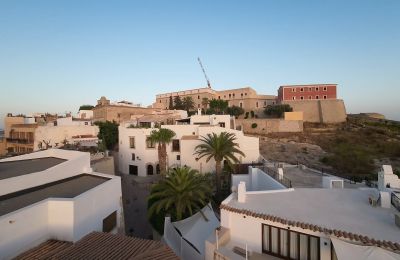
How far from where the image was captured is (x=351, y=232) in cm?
642

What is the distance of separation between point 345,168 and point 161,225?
21.7 m

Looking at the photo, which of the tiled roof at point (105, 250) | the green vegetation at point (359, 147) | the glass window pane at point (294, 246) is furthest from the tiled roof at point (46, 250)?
the green vegetation at point (359, 147)

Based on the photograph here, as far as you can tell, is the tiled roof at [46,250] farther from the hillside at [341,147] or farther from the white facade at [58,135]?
the hillside at [341,147]

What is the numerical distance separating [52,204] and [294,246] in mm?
8225

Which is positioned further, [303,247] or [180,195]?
[180,195]

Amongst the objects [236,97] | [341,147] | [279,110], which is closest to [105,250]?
[341,147]

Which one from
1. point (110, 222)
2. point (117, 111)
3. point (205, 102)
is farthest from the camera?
point (205, 102)

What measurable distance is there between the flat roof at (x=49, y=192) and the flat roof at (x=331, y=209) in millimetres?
6918

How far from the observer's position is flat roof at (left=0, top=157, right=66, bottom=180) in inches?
461

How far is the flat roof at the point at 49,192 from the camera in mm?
9039

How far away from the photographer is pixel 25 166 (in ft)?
44.9

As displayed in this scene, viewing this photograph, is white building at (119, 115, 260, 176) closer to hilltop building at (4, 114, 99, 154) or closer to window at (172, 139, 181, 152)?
window at (172, 139, 181, 152)

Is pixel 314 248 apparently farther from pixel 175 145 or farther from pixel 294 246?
pixel 175 145

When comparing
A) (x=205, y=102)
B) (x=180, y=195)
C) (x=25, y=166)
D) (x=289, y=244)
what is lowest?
(x=180, y=195)
